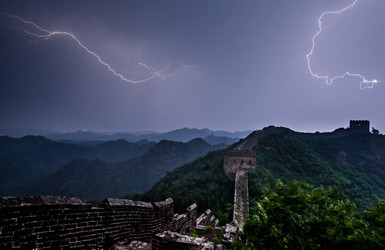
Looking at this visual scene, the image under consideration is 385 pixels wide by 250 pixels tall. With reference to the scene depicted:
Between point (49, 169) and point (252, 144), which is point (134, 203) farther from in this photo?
point (49, 169)

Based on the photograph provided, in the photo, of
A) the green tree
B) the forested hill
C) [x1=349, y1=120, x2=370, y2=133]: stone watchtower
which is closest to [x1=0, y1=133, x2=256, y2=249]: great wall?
the green tree

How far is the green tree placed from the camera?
3090mm

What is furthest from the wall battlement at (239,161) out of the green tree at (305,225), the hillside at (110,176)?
the hillside at (110,176)

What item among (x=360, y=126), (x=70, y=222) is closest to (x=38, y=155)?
(x=70, y=222)

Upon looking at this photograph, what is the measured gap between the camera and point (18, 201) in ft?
11.5

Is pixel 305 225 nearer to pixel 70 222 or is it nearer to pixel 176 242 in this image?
pixel 176 242

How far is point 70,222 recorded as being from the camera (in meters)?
4.14

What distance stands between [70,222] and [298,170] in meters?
31.5

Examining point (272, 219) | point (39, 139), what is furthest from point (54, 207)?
point (39, 139)

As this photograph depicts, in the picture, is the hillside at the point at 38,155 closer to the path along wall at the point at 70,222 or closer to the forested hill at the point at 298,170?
the forested hill at the point at 298,170

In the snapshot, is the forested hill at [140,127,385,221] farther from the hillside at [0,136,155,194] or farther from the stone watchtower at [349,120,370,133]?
the hillside at [0,136,155,194]

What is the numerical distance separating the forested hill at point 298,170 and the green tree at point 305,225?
509 inches

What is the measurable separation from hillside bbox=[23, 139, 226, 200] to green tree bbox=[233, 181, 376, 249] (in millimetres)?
72957

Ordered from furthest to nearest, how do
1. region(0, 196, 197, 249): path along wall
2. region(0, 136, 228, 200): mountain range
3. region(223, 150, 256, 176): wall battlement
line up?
region(0, 136, 228, 200): mountain range < region(223, 150, 256, 176): wall battlement < region(0, 196, 197, 249): path along wall
